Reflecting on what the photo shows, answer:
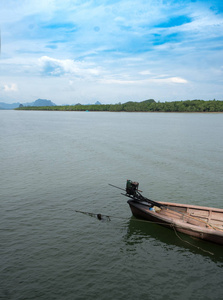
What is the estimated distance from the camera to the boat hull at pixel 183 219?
15359 millimetres

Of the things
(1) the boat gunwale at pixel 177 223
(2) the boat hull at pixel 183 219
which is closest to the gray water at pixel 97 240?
(2) the boat hull at pixel 183 219

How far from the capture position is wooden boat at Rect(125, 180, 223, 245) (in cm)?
1552

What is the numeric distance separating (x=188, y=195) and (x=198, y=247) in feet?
27.8

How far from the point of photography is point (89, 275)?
42.2ft

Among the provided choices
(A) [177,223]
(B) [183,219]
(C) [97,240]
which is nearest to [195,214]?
(B) [183,219]

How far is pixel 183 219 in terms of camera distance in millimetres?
17406

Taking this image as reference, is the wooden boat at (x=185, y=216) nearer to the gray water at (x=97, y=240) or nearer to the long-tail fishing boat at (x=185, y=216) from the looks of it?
the long-tail fishing boat at (x=185, y=216)

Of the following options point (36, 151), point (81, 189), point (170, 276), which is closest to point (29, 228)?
point (81, 189)

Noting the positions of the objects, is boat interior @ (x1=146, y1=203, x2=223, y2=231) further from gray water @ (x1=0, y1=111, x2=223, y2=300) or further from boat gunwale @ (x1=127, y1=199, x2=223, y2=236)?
gray water @ (x1=0, y1=111, x2=223, y2=300)

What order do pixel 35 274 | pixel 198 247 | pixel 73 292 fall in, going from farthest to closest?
pixel 198 247, pixel 35 274, pixel 73 292

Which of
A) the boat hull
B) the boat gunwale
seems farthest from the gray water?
the boat gunwale

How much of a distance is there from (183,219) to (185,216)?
0.28 metres

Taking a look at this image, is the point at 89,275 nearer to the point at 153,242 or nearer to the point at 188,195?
the point at 153,242

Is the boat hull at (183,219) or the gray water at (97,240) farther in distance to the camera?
the boat hull at (183,219)
